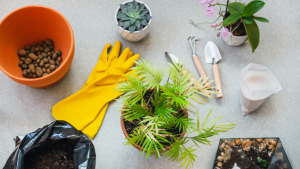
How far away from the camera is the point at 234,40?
1006 mm

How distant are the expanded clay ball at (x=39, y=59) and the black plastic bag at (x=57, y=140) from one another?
0.23 m

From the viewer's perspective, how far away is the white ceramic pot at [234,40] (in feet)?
3.23

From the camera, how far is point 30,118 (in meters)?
0.98

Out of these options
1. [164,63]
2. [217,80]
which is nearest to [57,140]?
[164,63]

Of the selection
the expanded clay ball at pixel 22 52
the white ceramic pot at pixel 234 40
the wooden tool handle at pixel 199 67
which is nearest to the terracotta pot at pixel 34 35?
the expanded clay ball at pixel 22 52

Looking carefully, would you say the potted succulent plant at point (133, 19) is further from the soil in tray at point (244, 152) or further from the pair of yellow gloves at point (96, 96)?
the soil in tray at point (244, 152)

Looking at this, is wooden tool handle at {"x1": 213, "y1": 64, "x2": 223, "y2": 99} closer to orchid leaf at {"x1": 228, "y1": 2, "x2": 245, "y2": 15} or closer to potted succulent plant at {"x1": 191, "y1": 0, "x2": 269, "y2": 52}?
potted succulent plant at {"x1": 191, "y1": 0, "x2": 269, "y2": 52}

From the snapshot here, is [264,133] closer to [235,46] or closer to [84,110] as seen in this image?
[235,46]

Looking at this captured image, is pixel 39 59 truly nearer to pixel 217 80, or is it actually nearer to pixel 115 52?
pixel 115 52

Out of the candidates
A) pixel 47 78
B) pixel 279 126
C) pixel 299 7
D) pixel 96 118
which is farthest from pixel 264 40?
pixel 47 78

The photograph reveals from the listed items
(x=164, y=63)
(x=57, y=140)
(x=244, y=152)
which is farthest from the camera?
(x=164, y=63)

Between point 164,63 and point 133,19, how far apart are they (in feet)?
0.70

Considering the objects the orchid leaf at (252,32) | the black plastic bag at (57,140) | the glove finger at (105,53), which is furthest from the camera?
the glove finger at (105,53)

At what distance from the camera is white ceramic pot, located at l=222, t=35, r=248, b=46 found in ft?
3.23
